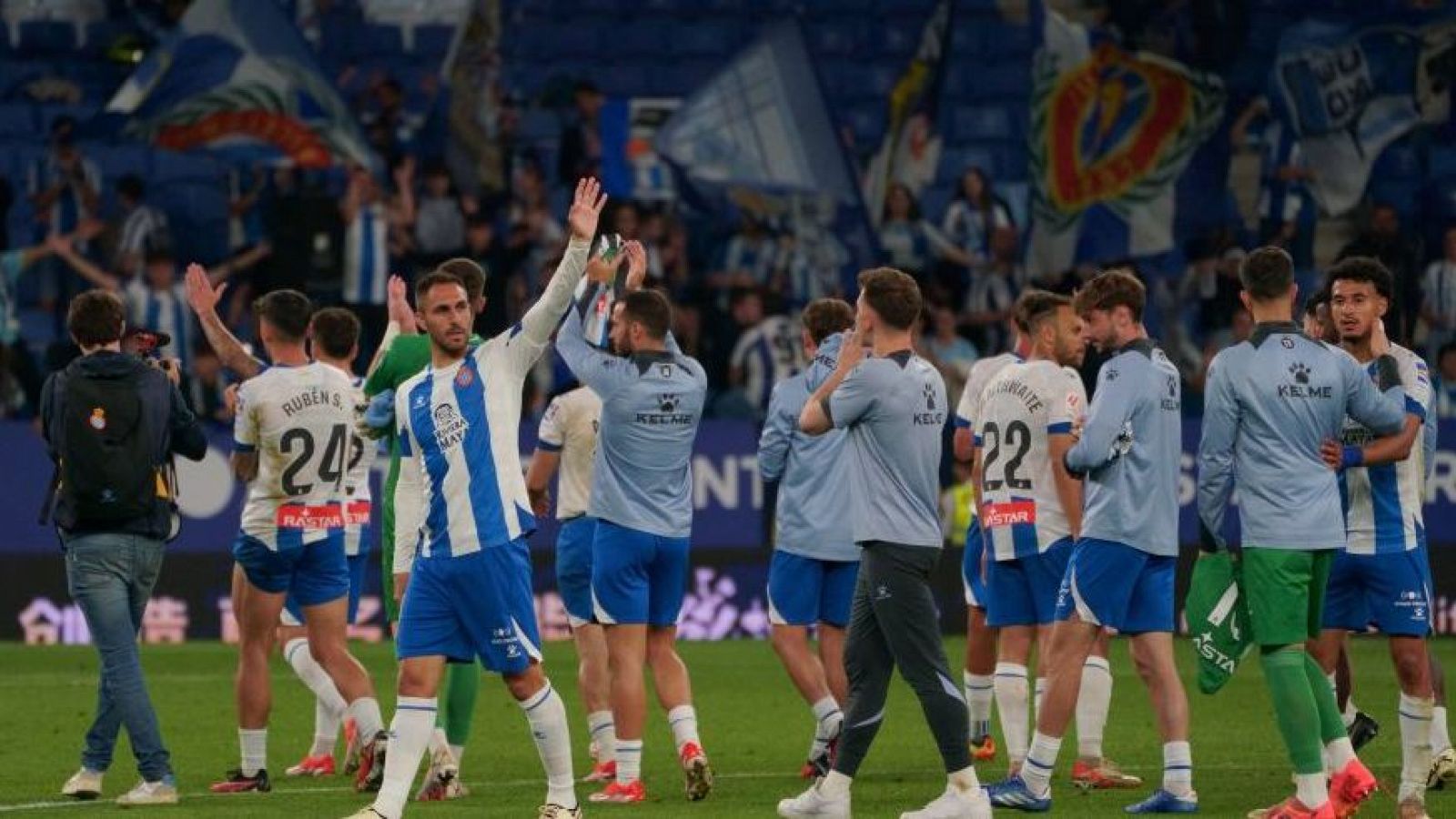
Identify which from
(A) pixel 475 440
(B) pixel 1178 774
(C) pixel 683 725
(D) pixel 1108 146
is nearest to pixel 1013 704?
(B) pixel 1178 774

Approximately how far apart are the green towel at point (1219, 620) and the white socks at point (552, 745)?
2503 mm

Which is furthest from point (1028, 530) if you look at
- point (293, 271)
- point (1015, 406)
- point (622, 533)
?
point (293, 271)

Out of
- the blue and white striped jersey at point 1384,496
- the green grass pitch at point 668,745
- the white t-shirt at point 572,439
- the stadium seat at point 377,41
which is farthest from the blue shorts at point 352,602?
the stadium seat at point 377,41

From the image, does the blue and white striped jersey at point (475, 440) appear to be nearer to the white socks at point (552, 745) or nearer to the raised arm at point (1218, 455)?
the white socks at point (552, 745)

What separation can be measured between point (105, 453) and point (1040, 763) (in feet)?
13.8

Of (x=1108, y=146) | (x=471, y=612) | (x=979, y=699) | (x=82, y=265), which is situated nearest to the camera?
(x=471, y=612)

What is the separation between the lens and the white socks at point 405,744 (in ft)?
32.6

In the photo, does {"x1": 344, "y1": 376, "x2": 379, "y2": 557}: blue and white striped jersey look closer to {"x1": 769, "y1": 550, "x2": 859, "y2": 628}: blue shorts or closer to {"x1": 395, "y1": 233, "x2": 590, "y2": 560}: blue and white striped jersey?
{"x1": 769, "y1": 550, "x2": 859, "y2": 628}: blue shorts

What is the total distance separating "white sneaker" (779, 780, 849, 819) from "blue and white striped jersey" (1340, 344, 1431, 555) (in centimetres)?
246

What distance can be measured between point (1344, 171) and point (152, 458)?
55.6ft

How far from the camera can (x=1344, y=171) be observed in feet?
84.9

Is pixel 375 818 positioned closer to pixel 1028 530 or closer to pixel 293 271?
pixel 1028 530

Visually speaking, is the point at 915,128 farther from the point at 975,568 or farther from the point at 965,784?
the point at 965,784

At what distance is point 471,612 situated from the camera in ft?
33.1
